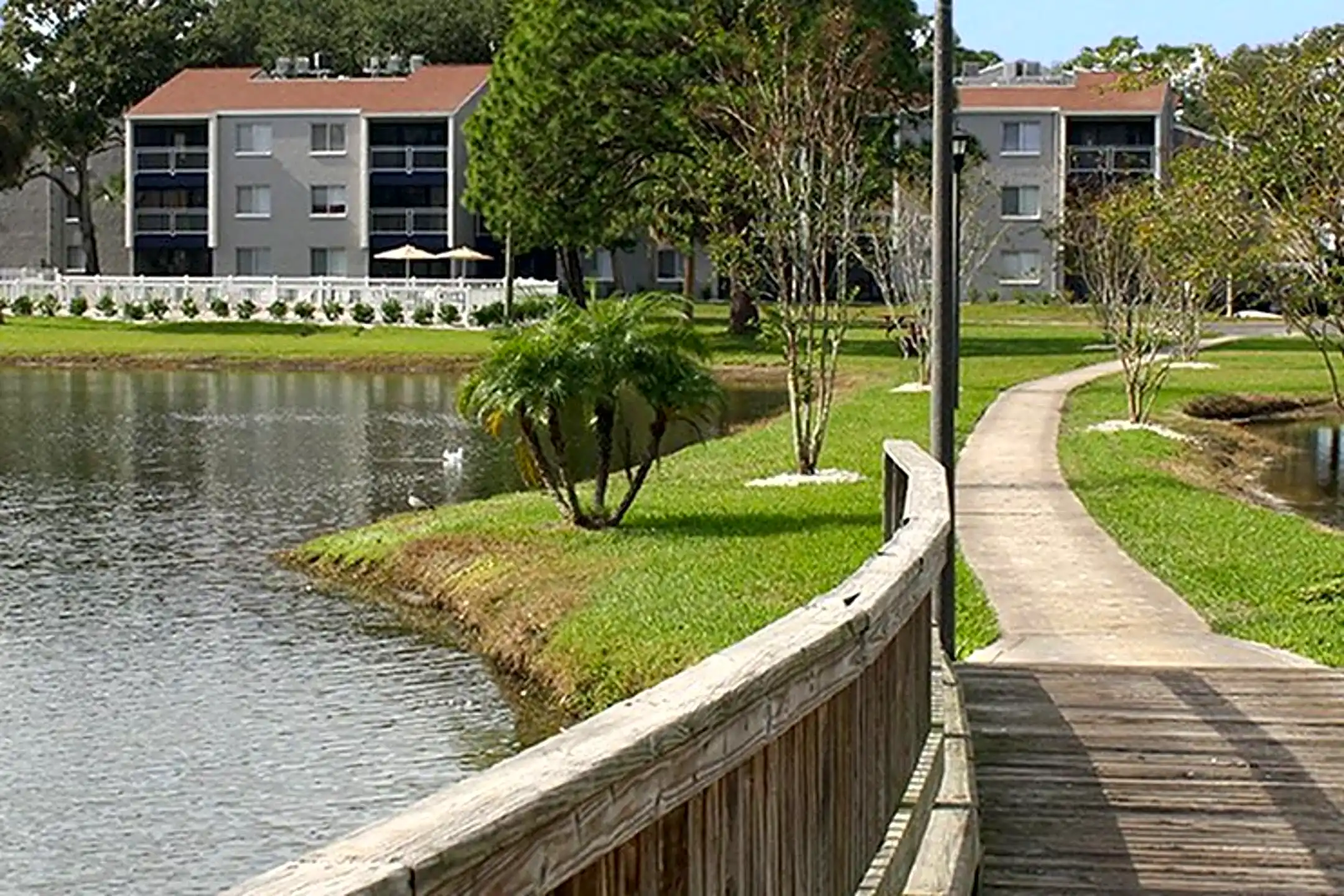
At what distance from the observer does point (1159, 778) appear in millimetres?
10336

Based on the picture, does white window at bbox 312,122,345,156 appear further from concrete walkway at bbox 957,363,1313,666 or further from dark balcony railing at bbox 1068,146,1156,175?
concrete walkway at bbox 957,363,1313,666

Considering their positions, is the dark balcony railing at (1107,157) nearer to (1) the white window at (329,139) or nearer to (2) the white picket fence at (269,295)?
(2) the white picket fence at (269,295)

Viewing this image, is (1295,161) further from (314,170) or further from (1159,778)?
(314,170)

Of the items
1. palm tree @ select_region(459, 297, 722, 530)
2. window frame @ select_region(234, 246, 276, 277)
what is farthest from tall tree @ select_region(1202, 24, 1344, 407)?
window frame @ select_region(234, 246, 276, 277)

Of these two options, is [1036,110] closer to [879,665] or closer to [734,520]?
[734,520]

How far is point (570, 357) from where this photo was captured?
2061cm

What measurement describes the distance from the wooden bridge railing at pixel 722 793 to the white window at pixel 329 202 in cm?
7457

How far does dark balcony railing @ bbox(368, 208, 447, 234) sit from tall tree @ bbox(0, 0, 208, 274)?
470 inches

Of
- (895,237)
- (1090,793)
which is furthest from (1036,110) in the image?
(1090,793)

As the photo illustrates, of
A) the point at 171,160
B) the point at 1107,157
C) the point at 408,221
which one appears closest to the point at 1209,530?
the point at 1107,157

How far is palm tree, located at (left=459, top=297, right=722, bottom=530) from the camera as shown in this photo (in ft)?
67.5

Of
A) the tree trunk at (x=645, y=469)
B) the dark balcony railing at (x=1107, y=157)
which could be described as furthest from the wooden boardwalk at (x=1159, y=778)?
the dark balcony railing at (x=1107, y=157)

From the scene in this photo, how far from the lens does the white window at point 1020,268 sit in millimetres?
82562

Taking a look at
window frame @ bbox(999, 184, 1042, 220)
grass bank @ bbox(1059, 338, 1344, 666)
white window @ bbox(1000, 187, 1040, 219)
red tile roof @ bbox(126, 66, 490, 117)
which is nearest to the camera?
grass bank @ bbox(1059, 338, 1344, 666)
